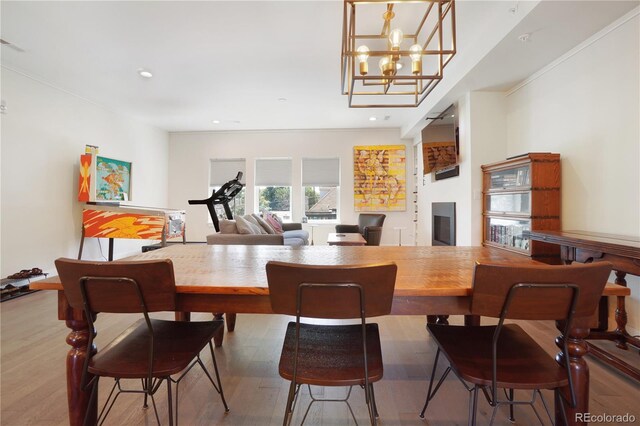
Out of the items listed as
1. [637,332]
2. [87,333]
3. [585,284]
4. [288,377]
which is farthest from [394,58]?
[637,332]

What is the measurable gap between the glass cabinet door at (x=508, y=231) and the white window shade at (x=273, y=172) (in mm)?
4309

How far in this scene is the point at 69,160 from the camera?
4.14 m

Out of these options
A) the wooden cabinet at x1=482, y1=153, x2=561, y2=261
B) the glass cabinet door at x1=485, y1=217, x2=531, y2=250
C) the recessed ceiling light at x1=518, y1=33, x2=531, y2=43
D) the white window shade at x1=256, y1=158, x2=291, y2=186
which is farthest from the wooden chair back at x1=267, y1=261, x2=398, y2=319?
the white window shade at x1=256, y1=158, x2=291, y2=186

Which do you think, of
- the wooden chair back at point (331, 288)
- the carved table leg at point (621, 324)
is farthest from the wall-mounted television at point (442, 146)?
the wooden chair back at point (331, 288)

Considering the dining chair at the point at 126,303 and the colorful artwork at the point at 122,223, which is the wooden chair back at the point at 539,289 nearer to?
the dining chair at the point at 126,303

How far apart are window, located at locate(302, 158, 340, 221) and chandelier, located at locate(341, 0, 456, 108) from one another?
9.19 feet

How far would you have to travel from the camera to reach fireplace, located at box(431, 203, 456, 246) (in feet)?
13.4

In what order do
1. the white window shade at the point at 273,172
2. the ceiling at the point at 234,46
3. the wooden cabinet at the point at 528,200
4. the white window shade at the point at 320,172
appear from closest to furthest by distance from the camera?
the ceiling at the point at 234,46
the wooden cabinet at the point at 528,200
the white window shade at the point at 320,172
the white window shade at the point at 273,172

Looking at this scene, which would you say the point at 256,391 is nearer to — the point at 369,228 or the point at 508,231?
the point at 508,231

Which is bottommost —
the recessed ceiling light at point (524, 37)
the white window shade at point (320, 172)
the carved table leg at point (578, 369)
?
the carved table leg at point (578, 369)

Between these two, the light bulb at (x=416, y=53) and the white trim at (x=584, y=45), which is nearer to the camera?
A: the light bulb at (x=416, y=53)

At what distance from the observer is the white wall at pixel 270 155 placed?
249 inches

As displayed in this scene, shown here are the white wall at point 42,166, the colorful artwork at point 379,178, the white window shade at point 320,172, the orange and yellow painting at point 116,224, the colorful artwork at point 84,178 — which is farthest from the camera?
the white window shade at point 320,172

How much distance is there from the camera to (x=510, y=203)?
3068mm
